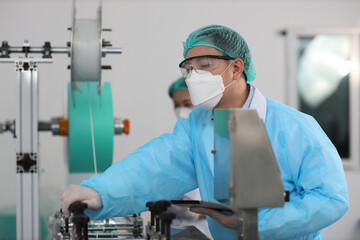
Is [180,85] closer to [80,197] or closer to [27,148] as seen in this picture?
[27,148]

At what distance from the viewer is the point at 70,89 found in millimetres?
1990

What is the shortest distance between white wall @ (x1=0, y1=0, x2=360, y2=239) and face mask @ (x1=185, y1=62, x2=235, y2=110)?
1.91 metres

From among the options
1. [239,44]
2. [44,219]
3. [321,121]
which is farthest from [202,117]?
[321,121]

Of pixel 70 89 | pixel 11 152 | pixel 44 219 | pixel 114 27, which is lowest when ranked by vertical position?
pixel 44 219

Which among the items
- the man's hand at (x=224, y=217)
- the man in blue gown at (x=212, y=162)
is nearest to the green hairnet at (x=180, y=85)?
the man in blue gown at (x=212, y=162)

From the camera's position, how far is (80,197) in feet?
3.82

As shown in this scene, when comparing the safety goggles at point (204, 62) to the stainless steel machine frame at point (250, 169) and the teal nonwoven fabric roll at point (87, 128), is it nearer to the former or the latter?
the stainless steel machine frame at point (250, 169)

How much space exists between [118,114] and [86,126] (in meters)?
1.33

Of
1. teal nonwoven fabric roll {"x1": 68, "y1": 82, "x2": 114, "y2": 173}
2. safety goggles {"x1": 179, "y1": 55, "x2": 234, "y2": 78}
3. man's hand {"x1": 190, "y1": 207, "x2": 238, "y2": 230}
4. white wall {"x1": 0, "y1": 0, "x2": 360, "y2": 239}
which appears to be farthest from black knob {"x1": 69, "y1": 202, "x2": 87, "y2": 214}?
white wall {"x1": 0, "y1": 0, "x2": 360, "y2": 239}

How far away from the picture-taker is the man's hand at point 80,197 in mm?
1131

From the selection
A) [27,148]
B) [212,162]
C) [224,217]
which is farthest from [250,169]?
[27,148]

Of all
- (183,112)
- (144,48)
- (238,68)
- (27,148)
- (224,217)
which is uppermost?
(144,48)

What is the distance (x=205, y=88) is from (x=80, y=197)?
1.49 feet

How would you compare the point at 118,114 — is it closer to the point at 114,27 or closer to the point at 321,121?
the point at 114,27
